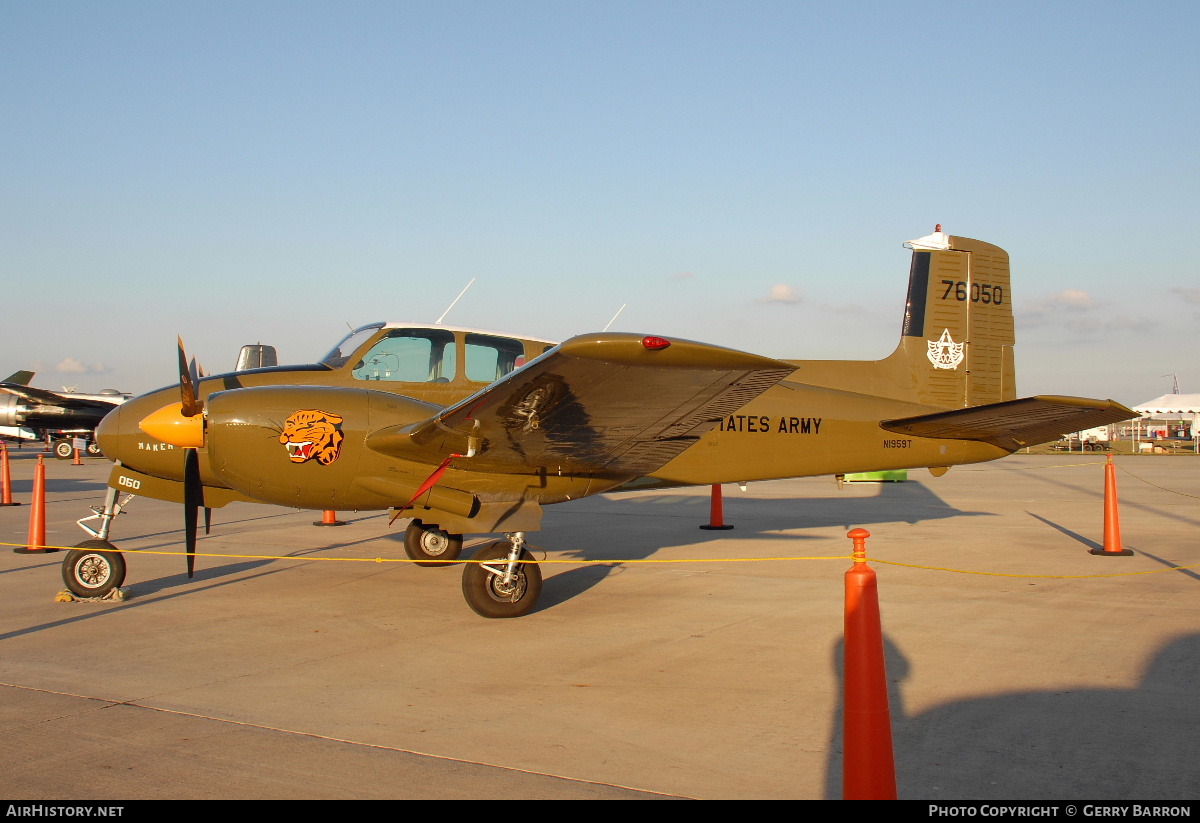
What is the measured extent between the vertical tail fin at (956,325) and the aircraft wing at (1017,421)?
68 centimetres

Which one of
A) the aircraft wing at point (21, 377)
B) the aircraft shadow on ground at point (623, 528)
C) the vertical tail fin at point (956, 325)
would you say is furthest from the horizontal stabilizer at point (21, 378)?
the vertical tail fin at point (956, 325)

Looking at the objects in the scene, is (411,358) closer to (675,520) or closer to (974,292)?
(974,292)

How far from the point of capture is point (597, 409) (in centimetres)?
596

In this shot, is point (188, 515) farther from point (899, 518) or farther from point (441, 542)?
point (899, 518)

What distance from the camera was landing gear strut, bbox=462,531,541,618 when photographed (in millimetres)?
6785

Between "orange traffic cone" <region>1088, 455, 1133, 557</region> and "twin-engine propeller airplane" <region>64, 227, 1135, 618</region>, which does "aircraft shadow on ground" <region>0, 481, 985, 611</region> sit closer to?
"twin-engine propeller airplane" <region>64, 227, 1135, 618</region>

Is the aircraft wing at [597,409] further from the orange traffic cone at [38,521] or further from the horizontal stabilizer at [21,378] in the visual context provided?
the horizontal stabilizer at [21,378]

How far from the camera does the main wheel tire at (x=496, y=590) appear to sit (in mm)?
6781

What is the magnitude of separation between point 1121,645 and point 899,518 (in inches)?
319

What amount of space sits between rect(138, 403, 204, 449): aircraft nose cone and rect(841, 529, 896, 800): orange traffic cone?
565cm

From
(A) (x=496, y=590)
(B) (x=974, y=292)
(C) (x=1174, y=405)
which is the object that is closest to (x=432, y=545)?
(A) (x=496, y=590)

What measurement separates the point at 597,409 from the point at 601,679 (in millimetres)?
1822

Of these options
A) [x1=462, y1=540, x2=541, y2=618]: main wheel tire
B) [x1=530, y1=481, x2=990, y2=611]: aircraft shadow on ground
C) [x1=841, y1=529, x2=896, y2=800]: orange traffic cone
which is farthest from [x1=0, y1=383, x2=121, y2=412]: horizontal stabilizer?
[x1=841, y1=529, x2=896, y2=800]: orange traffic cone

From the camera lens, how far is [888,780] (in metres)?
2.67
